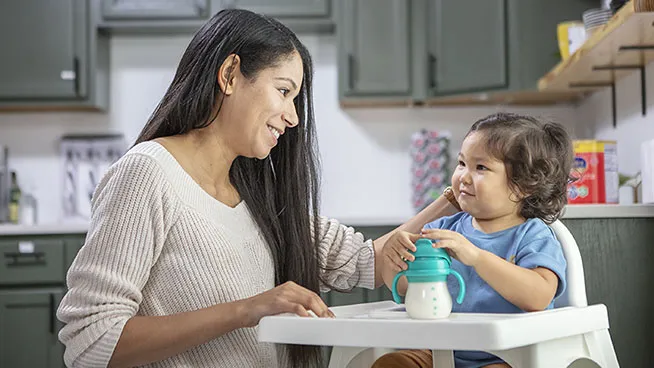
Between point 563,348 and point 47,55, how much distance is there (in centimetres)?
306

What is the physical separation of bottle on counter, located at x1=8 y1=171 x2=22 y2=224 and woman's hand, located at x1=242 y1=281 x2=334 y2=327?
9.52 feet

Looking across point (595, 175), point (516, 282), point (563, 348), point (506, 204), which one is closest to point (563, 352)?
point (563, 348)

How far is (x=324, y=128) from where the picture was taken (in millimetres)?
4199

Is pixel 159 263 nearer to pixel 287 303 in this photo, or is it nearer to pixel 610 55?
pixel 287 303

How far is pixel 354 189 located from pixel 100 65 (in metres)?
1.26

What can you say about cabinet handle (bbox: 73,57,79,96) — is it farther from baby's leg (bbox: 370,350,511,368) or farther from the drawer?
baby's leg (bbox: 370,350,511,368)

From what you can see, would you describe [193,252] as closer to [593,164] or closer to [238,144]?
[238,144]

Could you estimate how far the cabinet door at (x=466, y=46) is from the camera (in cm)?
370

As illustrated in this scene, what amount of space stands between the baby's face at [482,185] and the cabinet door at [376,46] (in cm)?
216

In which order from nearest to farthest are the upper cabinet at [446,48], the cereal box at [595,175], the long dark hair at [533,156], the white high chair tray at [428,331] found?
the white high chair tray at [428,331] → the long dark hair at [533,156] → the cereal box at [595,175] → the upper cabinet at [446,48]

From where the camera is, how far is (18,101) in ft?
12.9

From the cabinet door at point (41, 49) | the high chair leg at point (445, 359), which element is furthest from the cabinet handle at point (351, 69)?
the high chair leg at point (445, 359)

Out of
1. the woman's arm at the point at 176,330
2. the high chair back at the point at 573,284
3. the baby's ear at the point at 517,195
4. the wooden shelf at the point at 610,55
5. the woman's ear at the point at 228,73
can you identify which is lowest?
the woman's arm at the point at 176,330

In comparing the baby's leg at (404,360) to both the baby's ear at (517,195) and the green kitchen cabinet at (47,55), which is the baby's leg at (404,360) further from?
the green kitchen cabinet at (47,55)
